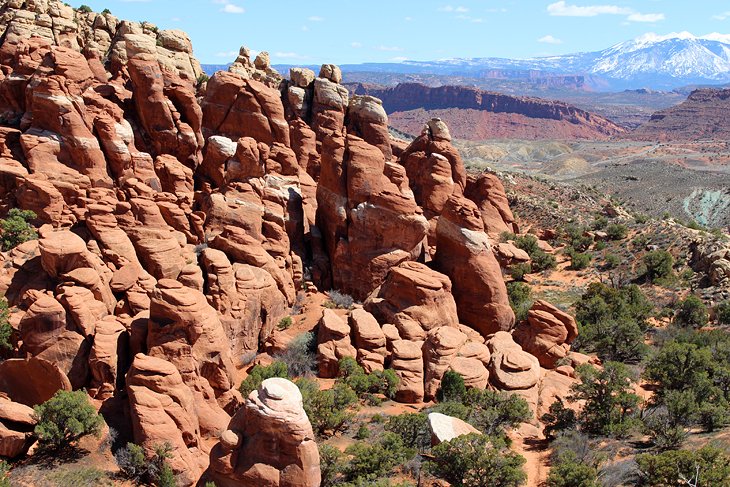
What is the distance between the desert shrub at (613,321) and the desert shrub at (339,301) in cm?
1414

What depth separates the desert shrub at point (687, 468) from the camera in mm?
17328

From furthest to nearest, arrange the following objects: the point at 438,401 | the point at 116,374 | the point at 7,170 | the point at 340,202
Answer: the point at 340,202, the point at 7,170, the point at 438,401, the point at 116,374

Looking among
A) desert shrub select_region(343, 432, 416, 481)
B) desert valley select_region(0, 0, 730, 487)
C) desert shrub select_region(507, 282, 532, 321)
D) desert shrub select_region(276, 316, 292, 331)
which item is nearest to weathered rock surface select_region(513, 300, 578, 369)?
desert valley select_region(0, 0, 730, 487)

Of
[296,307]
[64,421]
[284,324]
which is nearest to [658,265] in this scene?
[296,307]

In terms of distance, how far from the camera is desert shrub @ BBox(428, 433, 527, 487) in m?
19.7

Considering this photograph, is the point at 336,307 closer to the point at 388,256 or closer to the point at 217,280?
the point at 388,256

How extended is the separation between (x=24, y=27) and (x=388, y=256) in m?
37.8

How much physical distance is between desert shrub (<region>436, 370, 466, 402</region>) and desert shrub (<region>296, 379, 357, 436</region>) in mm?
4465

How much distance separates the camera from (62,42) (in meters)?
51.9

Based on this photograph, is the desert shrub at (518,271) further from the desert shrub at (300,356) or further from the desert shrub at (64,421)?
the desert shrub at (64,421)

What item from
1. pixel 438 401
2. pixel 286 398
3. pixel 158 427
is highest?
pixel 286 398

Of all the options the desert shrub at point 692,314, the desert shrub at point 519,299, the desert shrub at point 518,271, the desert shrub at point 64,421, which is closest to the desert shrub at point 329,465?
the desert shrub at point 64,421

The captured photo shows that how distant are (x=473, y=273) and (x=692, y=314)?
55.8ft

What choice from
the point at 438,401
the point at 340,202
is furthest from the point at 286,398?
the point at 340,202
